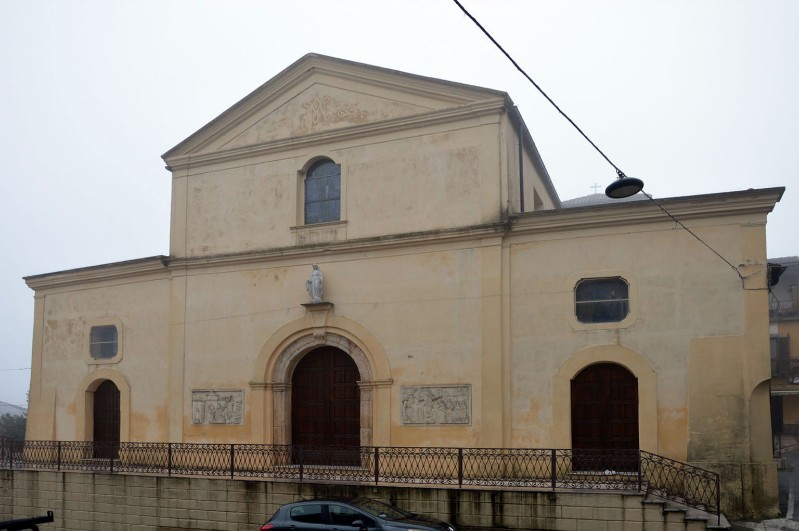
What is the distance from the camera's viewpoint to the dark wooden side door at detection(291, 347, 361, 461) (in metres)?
19.2

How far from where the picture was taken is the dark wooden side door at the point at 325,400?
19203mm

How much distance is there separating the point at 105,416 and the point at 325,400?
7.47 metres

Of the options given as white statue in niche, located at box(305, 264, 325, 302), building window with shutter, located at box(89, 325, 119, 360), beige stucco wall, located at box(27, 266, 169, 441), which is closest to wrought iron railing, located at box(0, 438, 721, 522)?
beige stucco wall, located at box(27, 266, 169, 441)

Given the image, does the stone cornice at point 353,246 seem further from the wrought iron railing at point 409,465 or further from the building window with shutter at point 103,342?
the wrought iron railing at point 409,465

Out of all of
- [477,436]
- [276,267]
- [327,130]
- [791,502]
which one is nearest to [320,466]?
[477,436]

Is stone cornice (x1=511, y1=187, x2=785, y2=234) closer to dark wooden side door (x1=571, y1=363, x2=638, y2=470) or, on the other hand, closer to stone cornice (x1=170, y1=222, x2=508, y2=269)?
stone cornice (x1=170, y1=222, x2=508, y2=269)

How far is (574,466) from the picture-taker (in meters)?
16.4

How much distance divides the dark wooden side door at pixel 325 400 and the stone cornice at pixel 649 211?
5.66 m

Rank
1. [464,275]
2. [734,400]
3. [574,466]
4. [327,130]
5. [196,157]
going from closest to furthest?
[734,400] → [574,466] → [464,275] → [327,130] → [196,157]

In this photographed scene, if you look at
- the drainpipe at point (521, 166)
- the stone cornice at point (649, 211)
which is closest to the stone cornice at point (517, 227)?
the stone cornice at point (649, 211)

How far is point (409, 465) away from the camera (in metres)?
17.3

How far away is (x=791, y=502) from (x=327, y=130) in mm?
13881

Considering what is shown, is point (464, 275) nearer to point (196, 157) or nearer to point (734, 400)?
point (734, 400)

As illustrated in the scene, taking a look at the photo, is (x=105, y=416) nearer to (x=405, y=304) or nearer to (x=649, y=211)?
(x=405, y=304)
